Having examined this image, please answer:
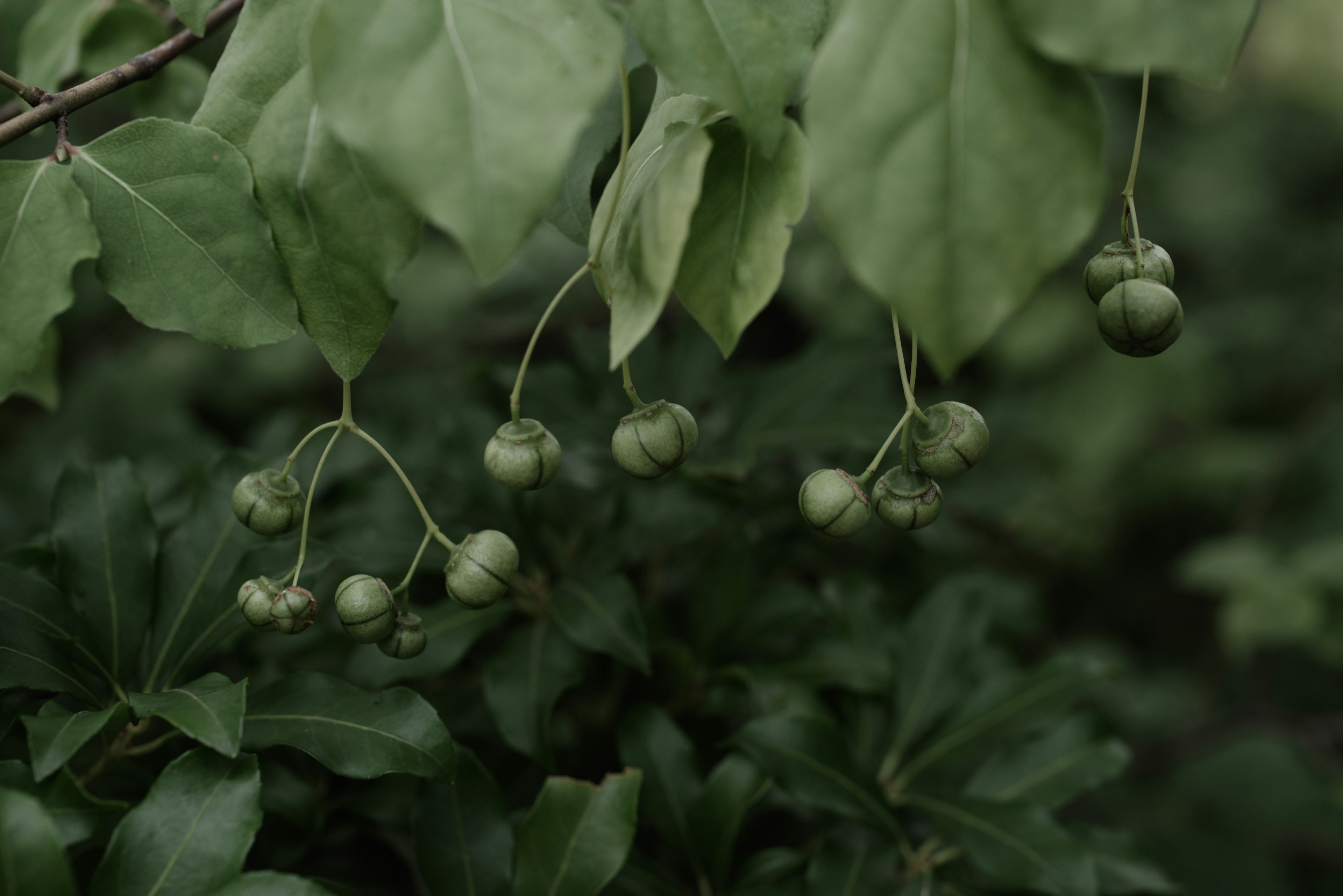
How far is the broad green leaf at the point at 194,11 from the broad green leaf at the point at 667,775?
0.98 meters

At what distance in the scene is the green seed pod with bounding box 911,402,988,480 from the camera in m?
0.88

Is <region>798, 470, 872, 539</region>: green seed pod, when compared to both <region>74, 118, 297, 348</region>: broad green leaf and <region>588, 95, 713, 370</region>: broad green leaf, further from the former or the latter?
<region>74, 118, 297, 348</region>: broad green leaf

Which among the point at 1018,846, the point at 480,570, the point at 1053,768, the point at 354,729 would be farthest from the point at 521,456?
the point at 1053,768

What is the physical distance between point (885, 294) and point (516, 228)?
256 millimetres

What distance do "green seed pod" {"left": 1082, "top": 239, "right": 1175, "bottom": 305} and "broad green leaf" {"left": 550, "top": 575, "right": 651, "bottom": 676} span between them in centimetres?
73

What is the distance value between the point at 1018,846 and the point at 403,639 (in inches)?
33.2

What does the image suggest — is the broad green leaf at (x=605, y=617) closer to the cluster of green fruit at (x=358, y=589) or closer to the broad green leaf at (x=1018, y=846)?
the cluster of green fruit at (x=358, y=589)

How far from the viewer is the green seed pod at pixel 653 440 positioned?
91 centimetres

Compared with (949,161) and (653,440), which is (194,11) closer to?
(653,440)

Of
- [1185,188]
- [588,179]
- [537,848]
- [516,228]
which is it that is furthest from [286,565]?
[1185,188]

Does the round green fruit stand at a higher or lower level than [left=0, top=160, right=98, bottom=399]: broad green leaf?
lower

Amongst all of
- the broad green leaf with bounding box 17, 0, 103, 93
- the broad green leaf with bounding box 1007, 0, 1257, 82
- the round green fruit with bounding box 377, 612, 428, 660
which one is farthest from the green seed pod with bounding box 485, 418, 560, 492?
the broad green leaf with bounding box 17, 0, 103, 93

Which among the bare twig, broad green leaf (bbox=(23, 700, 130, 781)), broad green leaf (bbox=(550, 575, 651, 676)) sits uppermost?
the bare twig

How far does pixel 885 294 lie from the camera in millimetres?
647
